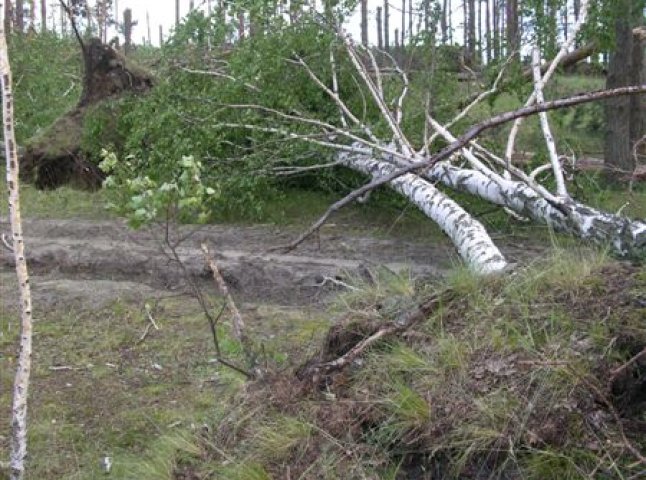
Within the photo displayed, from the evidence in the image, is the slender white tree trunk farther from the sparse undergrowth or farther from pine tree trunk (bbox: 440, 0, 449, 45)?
pine tree trunk (bbox: 440, 0, 449, 45)

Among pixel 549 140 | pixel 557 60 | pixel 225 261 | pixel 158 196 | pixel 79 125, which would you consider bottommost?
pixel 225 261

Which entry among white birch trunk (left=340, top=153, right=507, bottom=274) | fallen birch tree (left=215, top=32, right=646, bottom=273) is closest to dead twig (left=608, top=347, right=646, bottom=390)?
fallen birch tree (left=215, top=32, right=646, bottom=273)

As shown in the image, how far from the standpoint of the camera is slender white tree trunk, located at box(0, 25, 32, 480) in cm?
318

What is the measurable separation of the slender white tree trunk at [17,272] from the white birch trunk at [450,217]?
234 cm

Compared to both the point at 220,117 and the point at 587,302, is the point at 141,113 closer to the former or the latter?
the point at 220,117

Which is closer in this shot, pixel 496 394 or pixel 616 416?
pixel 616 416

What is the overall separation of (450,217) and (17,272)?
13.1 ft

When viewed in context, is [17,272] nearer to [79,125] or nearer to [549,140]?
[549,140]

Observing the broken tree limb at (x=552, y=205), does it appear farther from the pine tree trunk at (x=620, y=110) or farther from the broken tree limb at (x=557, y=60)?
the pine tree trunk at (x=620, y=110)

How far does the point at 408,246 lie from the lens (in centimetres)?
772

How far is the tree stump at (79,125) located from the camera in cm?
1189

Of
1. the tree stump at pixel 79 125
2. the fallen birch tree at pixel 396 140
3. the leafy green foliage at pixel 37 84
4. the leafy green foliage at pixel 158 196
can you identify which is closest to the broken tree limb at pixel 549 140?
the fallen birch tree at pixel 396 140

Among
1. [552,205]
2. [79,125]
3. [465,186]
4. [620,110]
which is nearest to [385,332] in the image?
[552,205]

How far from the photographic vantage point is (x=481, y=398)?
298 centimetres
